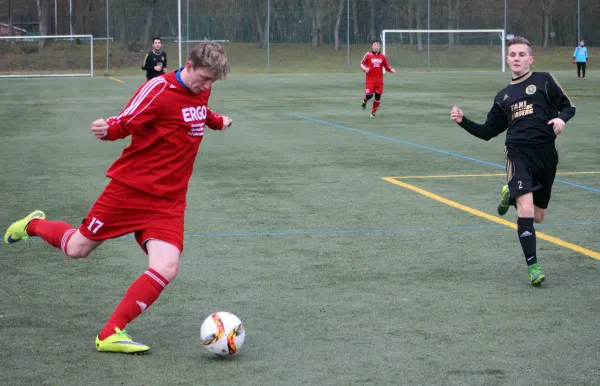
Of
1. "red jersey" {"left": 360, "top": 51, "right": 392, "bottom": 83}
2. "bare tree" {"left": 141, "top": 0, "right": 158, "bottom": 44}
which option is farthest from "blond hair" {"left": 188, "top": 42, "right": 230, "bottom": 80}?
"bare tree" {"left": 141, "top": 0, "right": 158, "bottom": 44}

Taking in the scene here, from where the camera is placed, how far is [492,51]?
52.0 m

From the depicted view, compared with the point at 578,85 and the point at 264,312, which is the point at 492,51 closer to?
the point at 578,85

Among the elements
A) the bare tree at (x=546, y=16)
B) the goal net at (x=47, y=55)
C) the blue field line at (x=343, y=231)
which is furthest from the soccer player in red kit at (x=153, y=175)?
the bare tree at (x=546, y=16)

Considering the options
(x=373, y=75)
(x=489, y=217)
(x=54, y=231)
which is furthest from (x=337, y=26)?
(x=54, y=231)

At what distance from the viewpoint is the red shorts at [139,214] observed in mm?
4957

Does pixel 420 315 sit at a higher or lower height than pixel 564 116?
lower

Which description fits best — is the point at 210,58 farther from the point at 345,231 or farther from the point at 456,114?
the point at 345,231

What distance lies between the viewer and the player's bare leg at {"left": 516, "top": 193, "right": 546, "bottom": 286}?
245 inches

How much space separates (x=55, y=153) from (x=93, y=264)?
7960mm

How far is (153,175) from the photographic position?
4992mm

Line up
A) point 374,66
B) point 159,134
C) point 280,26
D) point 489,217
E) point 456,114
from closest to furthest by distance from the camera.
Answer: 1. point 159,134
2. point 456,114
3. point 489,217
4. point 374,66
5. point 280,26

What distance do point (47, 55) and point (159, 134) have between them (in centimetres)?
5382

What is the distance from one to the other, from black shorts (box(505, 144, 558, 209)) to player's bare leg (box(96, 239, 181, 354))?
9.28 feet

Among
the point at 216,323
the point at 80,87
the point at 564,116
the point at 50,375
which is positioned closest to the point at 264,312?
the point at 216,323
